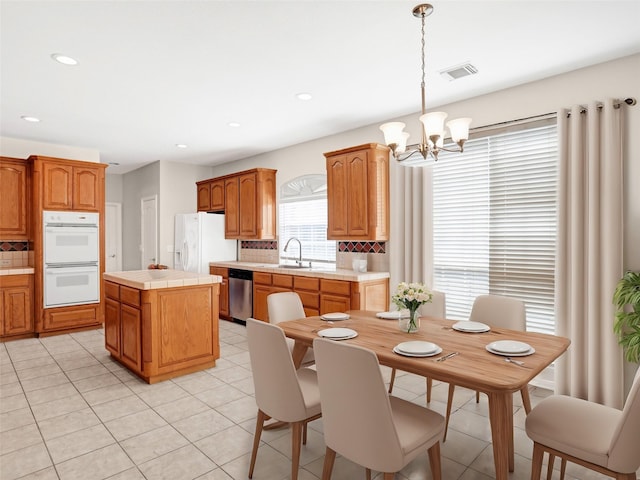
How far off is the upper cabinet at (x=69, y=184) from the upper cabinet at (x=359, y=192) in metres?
3.38

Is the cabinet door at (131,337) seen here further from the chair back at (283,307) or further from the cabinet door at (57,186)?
the cabinet door at (57,186)

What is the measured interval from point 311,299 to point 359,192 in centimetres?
141

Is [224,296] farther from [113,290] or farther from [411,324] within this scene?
[411,324]

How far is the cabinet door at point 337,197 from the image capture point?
4.70 meters

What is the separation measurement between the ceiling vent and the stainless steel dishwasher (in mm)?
3666

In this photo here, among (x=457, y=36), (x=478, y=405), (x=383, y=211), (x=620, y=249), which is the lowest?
(x=478, y=405)

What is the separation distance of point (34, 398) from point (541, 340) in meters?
3.85

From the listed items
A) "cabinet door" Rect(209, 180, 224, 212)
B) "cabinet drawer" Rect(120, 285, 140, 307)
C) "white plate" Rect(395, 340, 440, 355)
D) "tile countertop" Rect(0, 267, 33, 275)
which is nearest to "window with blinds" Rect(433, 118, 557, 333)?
"white plate" Rect(395, 340, 440, 355)

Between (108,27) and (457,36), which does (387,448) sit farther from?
(108,27)

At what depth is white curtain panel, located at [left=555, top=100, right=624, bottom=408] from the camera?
2936 mm

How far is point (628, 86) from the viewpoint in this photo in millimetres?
2977

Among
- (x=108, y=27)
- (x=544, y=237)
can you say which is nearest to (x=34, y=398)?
(x=108, y=27)

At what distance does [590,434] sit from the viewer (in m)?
1.73

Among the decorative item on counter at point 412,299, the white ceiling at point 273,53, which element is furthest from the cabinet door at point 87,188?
the decorative item on counter at point 412,299
